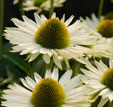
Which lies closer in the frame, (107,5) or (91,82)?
(91,82)

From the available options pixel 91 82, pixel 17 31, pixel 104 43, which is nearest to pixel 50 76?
pixel 91 82

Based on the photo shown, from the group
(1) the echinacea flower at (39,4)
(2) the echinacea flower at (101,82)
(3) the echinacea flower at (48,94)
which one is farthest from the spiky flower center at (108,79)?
(1) the echinacea flower at (39,4)

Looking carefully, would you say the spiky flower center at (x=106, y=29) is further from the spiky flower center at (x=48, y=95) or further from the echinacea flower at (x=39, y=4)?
the spiky flower center at (x=48, y=95)

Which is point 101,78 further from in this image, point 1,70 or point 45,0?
point 45,0

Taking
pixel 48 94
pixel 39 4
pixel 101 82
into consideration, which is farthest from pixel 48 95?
pixel 39 4

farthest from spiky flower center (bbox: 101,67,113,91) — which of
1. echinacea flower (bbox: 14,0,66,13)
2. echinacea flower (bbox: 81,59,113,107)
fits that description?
echinacea flower (bbox: 14,0,66,13)
